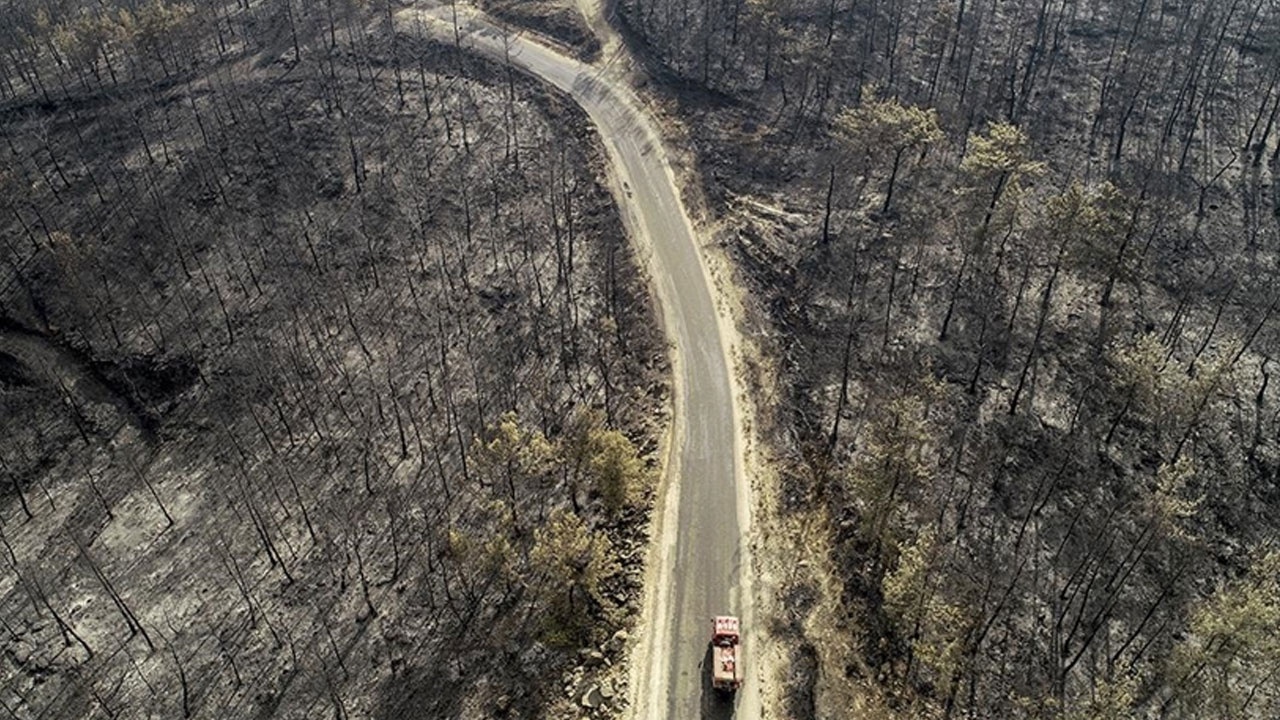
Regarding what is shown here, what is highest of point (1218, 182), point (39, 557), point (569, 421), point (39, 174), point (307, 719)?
point (39, 174)

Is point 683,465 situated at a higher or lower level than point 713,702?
higher

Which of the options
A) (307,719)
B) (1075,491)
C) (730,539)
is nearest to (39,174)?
(307,719)

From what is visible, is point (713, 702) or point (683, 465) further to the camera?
point (683, 465)

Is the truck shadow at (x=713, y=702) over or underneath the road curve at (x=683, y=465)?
underneath

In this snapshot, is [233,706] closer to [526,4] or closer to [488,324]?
[488,324]

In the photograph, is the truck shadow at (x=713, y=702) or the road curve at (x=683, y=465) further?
the road curve at (x=683, y=465)
